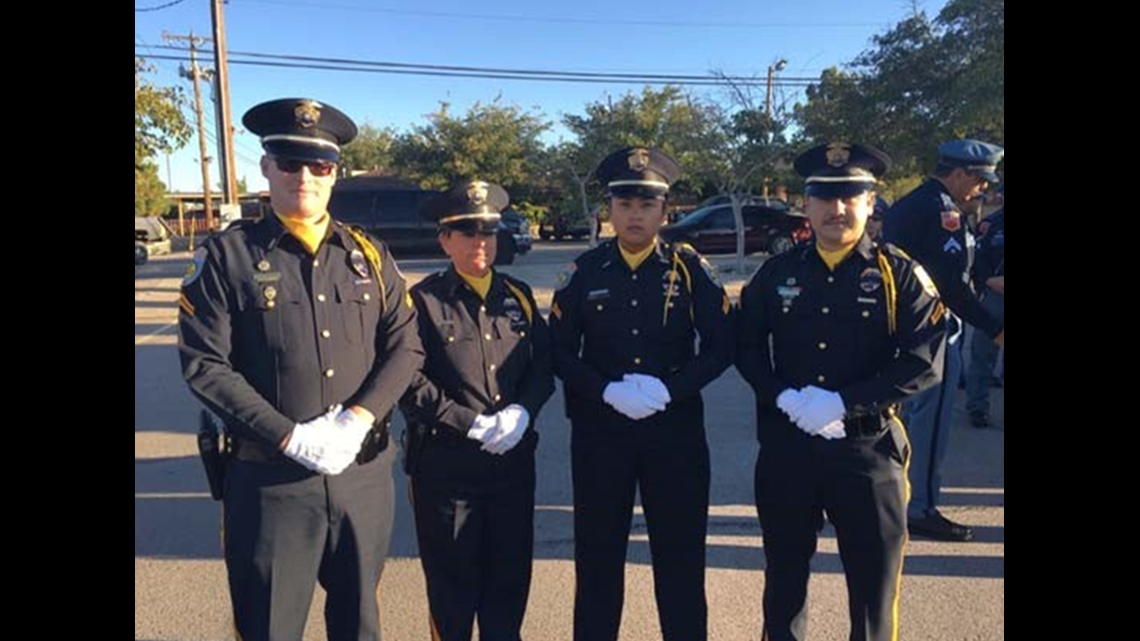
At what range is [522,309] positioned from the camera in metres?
2.59

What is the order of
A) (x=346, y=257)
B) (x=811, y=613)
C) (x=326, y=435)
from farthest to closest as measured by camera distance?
1. (x=811, y=613)
2. (x=346, y=257)
3. (x=326, y=435)

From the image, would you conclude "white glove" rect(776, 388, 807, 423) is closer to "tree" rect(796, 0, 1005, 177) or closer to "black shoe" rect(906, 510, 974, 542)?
"black shoe" rect(906, 510, 974, 542)

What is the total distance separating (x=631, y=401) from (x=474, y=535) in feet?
2.30

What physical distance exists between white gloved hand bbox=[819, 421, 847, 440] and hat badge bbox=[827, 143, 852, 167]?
2.85 ft

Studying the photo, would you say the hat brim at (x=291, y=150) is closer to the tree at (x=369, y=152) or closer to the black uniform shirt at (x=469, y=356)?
the black uniform shirt at (x=469, y=356)

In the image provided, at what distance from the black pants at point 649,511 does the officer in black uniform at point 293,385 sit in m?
0.74

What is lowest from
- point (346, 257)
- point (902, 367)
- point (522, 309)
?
point (902, 367)

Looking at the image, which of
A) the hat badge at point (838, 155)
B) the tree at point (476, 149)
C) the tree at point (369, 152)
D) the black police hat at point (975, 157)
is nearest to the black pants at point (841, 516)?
the hat badge at point (838, 155)

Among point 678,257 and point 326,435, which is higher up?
point 678,257

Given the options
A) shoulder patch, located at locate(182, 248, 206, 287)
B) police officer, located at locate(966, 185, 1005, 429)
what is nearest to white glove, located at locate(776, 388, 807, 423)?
shoulder patch, located at locate(182, 248, 206, 287)

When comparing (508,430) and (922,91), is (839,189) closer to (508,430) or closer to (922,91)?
(508,430)
